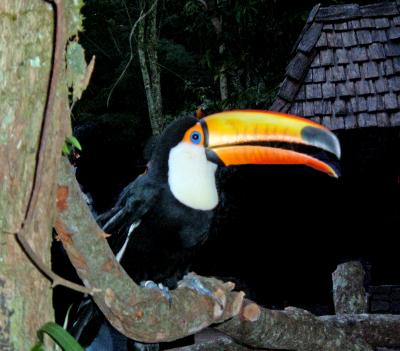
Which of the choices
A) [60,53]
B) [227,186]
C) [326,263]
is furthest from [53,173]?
[326,263]

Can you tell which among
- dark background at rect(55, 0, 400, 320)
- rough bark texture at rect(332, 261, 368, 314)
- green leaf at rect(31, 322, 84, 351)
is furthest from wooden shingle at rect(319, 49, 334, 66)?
green leaf at rect(31, 322, 84, 351)

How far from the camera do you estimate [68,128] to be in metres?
1.31

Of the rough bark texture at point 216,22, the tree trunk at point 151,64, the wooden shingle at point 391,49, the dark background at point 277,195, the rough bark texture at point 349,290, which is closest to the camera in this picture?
the rough bark texture at point 349,290

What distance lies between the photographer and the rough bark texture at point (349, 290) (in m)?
4.62

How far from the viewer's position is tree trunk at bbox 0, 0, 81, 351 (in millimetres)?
1170

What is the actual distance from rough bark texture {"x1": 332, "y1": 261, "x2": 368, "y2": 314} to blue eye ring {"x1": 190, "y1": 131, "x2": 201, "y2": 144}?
8.15 ft

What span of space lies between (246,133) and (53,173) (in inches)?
45.7

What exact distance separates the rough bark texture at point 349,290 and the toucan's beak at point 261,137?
240 cm

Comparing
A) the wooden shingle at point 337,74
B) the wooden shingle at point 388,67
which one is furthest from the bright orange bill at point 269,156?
the wooden shingle at point 388,67

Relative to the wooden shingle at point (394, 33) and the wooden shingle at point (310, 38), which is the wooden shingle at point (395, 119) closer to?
the wooden shingle at point (394, 33)

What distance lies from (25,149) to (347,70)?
14.0ft

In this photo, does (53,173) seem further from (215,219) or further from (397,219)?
(397,219)

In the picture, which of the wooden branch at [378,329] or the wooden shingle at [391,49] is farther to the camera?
the wooden shingle at [391,49]

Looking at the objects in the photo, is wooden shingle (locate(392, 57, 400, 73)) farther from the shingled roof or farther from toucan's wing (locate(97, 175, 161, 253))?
toucan's wing (locate(97, 175, 161, 253))
